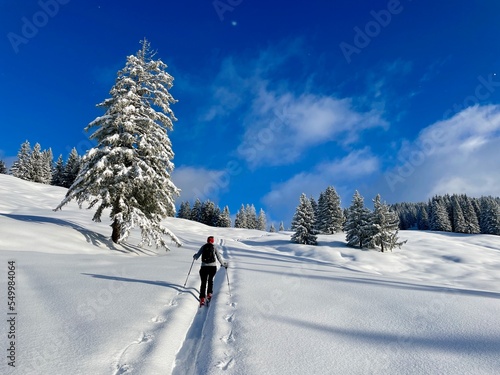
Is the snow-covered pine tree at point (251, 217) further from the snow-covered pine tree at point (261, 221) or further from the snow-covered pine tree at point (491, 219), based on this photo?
the snow-covered pine tree at point (491, 219)

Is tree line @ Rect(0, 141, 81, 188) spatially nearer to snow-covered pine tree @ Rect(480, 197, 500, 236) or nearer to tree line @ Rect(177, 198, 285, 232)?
tree line @ Rect(177, 198, 285, 232)

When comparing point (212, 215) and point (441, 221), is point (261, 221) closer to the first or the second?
point (212, 215)

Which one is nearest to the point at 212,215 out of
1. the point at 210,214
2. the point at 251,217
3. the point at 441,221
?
the point at 210,214

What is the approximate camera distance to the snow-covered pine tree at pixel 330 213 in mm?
57906

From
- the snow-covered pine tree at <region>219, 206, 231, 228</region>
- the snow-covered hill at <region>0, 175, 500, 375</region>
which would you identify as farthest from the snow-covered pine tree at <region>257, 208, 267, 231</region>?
the snow-covered hill at <region>0, 175, 500, 375</region>

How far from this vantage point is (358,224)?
39.3m

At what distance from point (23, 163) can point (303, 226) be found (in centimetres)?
6941

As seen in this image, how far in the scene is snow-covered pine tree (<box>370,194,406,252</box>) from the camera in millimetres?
36906

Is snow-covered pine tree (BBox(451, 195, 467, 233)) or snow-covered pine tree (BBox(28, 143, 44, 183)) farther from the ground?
snow-covered pine tree (BBox(28, 143, 44, 183))

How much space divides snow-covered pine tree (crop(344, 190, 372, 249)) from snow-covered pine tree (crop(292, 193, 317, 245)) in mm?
4837

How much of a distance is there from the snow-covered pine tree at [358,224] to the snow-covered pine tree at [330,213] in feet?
54.4

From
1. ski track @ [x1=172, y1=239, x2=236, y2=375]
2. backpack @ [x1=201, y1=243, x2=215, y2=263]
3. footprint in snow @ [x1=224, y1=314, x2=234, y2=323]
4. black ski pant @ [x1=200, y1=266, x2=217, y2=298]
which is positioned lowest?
ski track @ [x1=172, y1=239, x2=236, y2=375]

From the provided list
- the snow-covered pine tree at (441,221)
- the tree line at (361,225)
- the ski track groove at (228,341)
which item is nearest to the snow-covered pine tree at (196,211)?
the tree line at (361,225)

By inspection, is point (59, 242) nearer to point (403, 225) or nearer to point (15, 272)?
point (15, 272)
